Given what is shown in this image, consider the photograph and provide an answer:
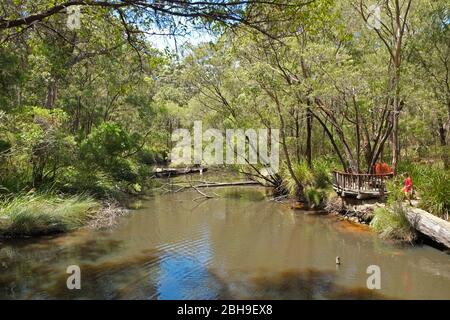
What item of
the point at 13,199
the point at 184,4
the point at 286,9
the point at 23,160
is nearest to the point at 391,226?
the point at 286,9

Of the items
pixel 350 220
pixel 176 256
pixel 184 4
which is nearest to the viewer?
pixel 184 4

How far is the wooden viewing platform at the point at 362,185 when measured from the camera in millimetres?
14594

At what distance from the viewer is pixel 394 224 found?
12.1 meters

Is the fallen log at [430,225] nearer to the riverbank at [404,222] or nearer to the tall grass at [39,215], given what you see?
the riverbank at [404,222]

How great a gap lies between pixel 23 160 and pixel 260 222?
340 inches

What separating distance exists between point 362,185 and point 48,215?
10554 mm

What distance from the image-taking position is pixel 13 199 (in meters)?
12.8

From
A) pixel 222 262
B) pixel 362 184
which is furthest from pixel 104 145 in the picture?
pixel 362 184

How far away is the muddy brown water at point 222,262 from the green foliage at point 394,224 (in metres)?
0.40

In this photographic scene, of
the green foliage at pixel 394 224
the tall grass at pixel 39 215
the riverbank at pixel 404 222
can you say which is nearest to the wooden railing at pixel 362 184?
the riverbank at pixel 404 222

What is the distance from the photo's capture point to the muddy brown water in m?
8.38

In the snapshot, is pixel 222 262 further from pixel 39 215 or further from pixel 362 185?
pixel 362 185

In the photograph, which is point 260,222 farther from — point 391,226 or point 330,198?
point 391,226
